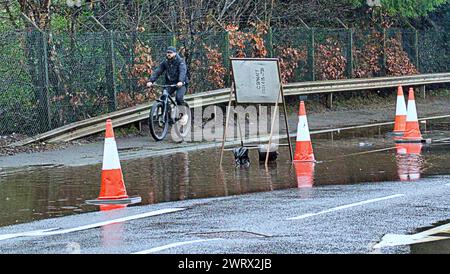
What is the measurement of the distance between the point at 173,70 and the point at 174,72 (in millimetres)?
43

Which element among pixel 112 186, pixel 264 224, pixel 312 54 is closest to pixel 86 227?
pixel 264 224

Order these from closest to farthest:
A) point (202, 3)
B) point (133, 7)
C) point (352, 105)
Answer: point (133, 7) → point (202, 3) → point (352, 105)

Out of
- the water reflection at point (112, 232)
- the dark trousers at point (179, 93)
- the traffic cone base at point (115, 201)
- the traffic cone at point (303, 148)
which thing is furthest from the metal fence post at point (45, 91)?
the water reflection at point (112, 232)

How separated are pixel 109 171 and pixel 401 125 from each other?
33.1 ft

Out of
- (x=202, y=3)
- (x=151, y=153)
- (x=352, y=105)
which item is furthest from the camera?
(x=352, y=105)

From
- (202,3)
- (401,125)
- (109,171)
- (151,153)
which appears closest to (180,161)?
(151,153)

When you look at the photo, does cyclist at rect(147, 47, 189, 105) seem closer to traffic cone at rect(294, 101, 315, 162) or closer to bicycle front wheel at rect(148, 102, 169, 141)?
bicycle front wheel at rect(148, 102, 169, 141)

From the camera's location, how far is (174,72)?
2180 centimetres

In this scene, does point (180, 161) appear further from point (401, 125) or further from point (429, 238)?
point (429, 238)

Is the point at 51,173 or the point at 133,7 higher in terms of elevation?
the point at 133,7

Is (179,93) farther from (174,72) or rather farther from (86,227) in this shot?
(86,227)

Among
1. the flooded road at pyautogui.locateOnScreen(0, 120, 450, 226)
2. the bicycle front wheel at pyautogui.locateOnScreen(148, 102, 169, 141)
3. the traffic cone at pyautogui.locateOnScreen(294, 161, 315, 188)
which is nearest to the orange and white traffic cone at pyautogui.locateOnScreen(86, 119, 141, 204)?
the flooded road at pyautogui.locateOnScreen(0, 120, 450, 226)

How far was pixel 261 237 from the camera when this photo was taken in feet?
33.2

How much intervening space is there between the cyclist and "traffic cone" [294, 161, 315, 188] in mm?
5054
